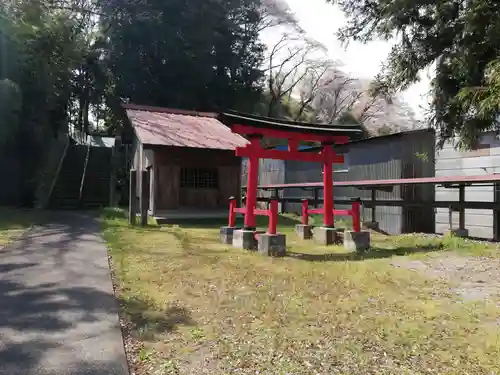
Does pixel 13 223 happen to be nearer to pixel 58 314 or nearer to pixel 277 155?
pixel 277 155

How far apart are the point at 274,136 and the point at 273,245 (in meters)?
2.19

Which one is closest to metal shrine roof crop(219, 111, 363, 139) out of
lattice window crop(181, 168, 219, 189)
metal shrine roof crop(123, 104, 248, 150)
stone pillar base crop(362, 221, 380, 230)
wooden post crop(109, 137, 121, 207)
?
stone pillar base crop(362, 221, 380, 230)

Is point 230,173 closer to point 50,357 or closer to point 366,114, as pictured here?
point 50,357

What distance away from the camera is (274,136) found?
26.6 feet

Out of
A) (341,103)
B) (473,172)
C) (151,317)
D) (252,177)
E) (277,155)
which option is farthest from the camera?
(341,103)

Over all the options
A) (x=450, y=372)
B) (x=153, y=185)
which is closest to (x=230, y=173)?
(x=153, y=185)

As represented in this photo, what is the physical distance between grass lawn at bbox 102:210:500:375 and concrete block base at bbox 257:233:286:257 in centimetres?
28

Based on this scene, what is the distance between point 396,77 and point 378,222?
5816 mm

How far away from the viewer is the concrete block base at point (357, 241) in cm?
790

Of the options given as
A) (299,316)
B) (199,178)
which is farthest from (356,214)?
(199,178)

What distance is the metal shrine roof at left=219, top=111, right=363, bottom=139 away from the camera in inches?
290

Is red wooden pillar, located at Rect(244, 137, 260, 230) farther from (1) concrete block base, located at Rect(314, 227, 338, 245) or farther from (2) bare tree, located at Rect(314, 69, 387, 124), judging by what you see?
(2) bare tree, located at Rect(314, 69, 387, 124)

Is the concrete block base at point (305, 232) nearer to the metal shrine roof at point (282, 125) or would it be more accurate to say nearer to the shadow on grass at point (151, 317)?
the metal shrine roof at point (282, 125)

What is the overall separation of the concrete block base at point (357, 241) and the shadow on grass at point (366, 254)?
0.52ft
